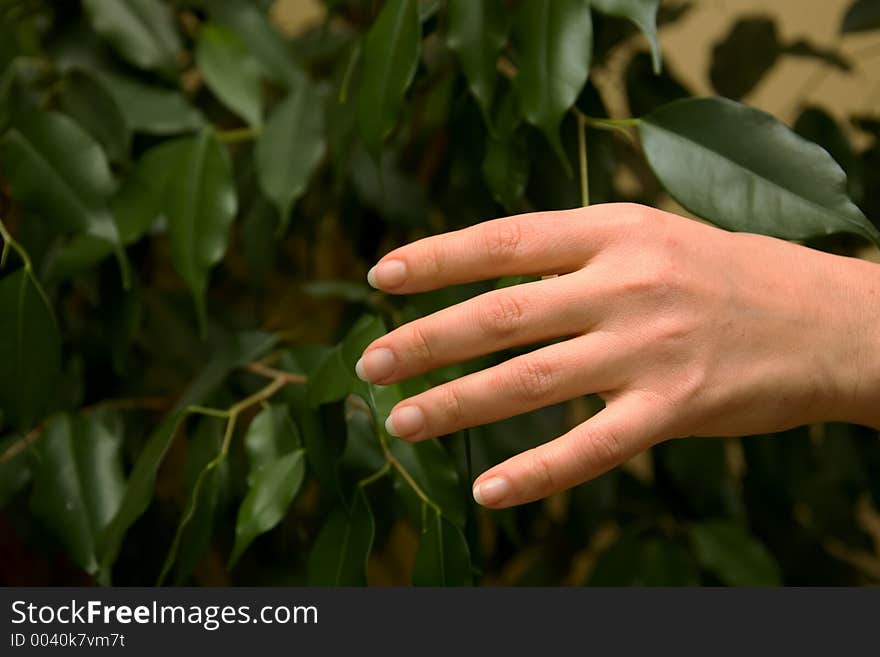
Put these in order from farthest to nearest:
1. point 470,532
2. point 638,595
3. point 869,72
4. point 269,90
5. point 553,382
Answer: point 869,72
point 269,90
point 470,532
point 638,595
point 553,382

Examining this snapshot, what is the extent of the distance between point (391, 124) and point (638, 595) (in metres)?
0.38

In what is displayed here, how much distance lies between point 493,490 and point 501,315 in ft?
0.31

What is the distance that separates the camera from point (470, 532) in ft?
2.19

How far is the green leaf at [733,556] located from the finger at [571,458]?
1.63 feet

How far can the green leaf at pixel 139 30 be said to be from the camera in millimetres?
787

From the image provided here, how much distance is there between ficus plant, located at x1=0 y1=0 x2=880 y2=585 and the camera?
24.0 inches

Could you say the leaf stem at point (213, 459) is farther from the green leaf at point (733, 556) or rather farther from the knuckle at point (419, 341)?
the green leaf at point (733, 556)

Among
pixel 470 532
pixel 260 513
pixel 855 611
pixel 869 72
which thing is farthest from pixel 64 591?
pixel 869 72

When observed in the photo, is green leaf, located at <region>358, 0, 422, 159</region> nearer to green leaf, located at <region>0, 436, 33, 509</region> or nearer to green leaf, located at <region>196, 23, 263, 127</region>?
green leaf, located at <region>196, 23, 263, 127</region>

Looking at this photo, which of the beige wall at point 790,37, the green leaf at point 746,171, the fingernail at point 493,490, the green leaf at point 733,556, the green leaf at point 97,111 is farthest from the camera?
the beige wall at point 790,37

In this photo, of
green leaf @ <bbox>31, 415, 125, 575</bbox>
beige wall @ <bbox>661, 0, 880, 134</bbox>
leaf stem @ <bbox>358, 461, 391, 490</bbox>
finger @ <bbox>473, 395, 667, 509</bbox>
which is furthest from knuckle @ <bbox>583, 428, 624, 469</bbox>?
beige wall @ <bbox>661, 0, 880, 134</bbox>

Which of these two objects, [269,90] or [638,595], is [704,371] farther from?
[269,90]

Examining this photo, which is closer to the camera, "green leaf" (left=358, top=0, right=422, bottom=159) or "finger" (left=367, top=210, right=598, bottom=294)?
"finger" (left=367, top=210, right=598, bottom=294)

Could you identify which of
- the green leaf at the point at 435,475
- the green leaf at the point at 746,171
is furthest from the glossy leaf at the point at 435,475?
the green leaf at the point at 746,171
